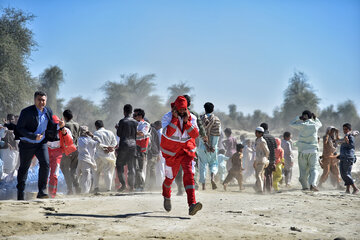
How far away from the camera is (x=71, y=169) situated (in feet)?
36.7

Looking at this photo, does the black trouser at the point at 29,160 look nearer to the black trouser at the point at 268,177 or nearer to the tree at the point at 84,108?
the black trouser at the point at 268,177

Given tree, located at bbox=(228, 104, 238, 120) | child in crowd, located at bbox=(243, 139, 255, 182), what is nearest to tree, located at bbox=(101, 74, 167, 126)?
tree, located at bbox=(228, 104, 238, 120)

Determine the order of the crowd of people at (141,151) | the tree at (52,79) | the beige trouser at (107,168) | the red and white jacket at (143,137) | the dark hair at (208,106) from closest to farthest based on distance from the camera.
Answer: the crowd of people at (141,151), the dark hair at (208,106), the red and white jacket at (143,137), the beige trouser at (107,168), the tree at (52,79)

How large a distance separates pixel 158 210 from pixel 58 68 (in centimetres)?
3413

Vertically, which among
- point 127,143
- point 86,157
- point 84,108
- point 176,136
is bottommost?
point 86,157

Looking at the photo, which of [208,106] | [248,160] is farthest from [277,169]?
[248,160]

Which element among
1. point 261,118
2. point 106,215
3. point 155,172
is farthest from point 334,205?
point 261,118

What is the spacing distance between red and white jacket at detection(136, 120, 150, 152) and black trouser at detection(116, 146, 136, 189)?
1.46 feet

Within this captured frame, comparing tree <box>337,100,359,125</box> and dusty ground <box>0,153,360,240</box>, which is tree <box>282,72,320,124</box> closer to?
tree <box>337,100,359,125</box>

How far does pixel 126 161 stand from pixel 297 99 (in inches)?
1577

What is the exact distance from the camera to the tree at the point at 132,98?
157 ft

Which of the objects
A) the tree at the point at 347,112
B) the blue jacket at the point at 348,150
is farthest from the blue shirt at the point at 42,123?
the tree at the point at 347,112

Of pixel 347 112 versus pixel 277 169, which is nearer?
pixel 277 169

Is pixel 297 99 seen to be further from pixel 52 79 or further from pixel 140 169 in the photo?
pixel 140 169
